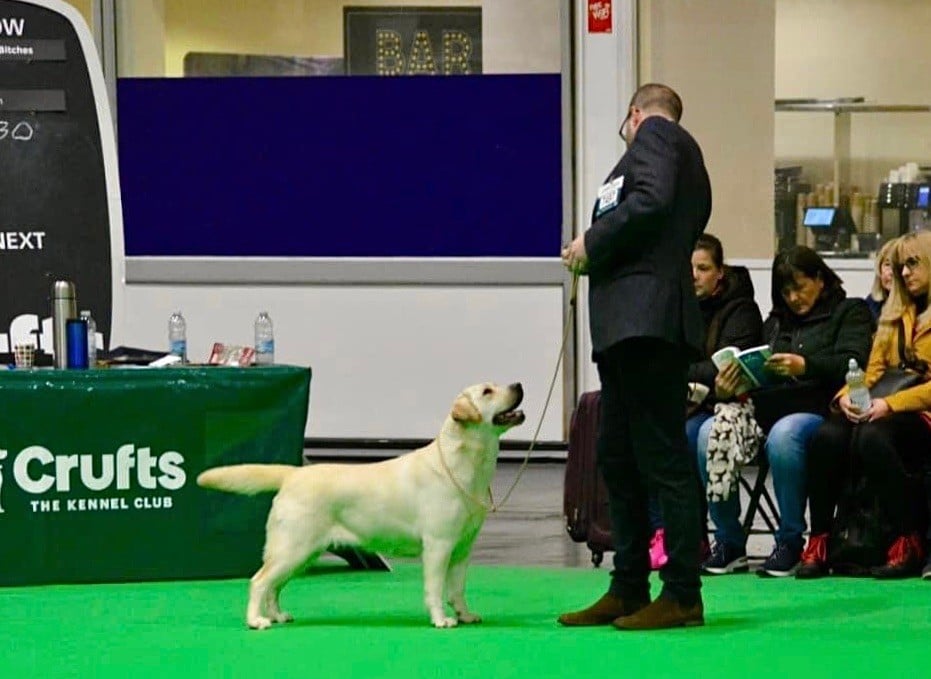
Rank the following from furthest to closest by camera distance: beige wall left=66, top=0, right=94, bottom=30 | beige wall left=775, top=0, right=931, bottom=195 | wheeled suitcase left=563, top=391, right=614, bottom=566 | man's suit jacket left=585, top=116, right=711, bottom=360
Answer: beige wall left=66, top=0, right=94, bottom=30
beige wall left=775, top=0, right=931, bottom=195
wheeled suitcase left=563, top=391, right=614, bottom=566
man's suit jacket left=585, top=116, right=711, bottom=360

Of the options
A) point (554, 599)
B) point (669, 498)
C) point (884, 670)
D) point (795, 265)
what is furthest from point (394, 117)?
point (884, 670)

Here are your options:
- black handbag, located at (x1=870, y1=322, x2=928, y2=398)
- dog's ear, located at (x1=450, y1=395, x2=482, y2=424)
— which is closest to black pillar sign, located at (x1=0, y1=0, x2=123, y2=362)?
dog's ear, located at (x1=450, y1=395, x2=482, y2=424)

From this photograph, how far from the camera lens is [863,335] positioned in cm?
688

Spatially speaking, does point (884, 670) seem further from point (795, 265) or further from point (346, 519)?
point (795, 265)

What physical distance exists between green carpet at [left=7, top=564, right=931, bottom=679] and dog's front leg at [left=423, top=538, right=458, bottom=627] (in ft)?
0.16

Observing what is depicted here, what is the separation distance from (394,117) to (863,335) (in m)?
4.20

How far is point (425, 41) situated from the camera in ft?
34.4

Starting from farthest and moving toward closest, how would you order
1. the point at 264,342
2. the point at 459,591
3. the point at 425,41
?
1. the point at 425,41
2. the point at 264,342
3. the point at 459,591

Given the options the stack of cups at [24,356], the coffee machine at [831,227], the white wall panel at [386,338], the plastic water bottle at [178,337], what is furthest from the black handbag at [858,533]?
the white wall panel at [386,338]

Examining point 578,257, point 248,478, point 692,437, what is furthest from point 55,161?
point 692,437

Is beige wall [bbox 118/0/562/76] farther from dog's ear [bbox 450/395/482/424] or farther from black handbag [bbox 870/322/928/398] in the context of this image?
dog's ear [bbox 450/395/482/424]

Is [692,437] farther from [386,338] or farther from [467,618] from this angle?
[386,338]

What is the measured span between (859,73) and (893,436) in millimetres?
3904

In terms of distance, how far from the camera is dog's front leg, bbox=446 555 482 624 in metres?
5.66
